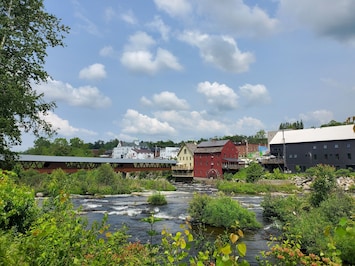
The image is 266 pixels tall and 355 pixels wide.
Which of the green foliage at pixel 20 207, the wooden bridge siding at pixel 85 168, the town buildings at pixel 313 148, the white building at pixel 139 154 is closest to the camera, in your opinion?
the green foliage at pixel 20 207

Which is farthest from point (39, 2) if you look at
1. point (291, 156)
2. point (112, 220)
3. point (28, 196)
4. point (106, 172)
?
point (291, 156)

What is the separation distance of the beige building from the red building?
1.86 metres

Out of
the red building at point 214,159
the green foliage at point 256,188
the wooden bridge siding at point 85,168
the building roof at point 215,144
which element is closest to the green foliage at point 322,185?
the green foliage at point 256,188

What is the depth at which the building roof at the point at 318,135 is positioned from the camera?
50688mm

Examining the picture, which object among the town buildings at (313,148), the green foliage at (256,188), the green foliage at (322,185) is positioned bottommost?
the green foliage at (256,188)

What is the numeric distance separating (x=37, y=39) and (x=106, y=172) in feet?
96.5

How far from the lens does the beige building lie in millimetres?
64562

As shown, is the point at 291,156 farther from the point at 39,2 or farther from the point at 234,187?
the point at 39,2

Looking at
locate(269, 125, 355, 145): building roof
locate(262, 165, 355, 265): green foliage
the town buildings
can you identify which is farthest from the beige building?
locate(262, 165, 355, 265): green foliage

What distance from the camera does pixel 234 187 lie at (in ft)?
138

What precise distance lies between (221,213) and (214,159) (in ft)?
142

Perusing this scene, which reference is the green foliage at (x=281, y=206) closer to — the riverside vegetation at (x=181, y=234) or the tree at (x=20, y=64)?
the riverside vegetation at (x=181, y=234)

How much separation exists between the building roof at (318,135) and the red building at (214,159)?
371 inches

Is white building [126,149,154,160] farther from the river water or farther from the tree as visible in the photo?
the tree
